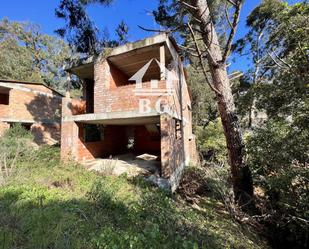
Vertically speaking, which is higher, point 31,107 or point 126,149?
point 31,107

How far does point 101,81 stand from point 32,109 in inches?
466

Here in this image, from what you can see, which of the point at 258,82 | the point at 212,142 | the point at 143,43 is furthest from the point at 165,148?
the point at 212,142

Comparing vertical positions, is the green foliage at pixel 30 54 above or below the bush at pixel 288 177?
above

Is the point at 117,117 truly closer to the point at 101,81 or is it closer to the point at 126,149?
the point at 101,81

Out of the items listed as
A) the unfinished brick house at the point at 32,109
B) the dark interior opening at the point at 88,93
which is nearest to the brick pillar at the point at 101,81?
the dark interior opening at the point at 88,93

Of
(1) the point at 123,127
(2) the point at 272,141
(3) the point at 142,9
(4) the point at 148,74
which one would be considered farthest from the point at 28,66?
(2) the point at 272,141

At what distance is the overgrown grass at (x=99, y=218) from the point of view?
11.5 feet

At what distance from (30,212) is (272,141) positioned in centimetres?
724

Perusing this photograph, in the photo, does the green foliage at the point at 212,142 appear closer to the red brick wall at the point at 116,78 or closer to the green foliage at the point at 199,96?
the green foliage at the point at 199,96

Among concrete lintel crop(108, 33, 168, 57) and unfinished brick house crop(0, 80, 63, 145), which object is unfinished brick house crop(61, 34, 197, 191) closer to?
concrete lintel crop(108, 33, 168, 57)

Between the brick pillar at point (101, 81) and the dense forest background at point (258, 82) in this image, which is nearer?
the dense forest background at point (258, 82)

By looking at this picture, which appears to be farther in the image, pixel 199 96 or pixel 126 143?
pixel 199 96

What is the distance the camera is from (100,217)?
4410mm

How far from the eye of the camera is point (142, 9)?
500 cm
